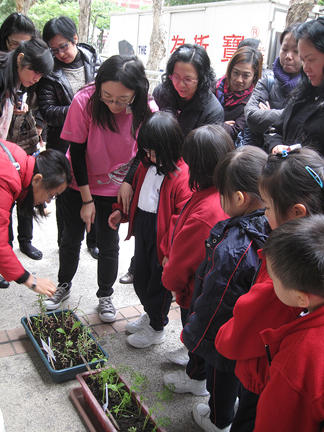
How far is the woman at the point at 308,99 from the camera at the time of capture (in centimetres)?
201

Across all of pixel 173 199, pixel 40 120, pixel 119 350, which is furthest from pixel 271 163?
pixel 40 120

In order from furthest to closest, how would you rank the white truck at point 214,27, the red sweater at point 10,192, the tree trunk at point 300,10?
the white truck at point 214,27
the tree trunk at point 300,10
the red sweater at point 10,192

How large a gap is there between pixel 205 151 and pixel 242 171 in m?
0.29

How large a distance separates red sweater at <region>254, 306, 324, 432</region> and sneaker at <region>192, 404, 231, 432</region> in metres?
0.82

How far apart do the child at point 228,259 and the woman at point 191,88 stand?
1.02m

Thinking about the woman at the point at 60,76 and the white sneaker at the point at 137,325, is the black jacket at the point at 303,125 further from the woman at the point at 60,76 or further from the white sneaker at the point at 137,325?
the woman at the point at 60,76

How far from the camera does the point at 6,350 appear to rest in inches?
91.8

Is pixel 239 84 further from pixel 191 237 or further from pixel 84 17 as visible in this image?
pixel 84 17

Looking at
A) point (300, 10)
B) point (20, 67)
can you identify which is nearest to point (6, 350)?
point (20, 67)

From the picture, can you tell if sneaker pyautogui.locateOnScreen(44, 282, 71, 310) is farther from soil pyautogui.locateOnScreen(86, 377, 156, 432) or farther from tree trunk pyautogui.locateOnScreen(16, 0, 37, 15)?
tree trunk pyautogui.locateOnScreen(16, 0, 37, 15)

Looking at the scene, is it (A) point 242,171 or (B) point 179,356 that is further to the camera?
(B) point 179,356

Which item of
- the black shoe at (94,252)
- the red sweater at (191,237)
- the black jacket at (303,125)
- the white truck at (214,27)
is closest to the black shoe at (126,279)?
the black shoe at (94,252)

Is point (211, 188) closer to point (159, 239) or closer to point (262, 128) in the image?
point (159, 239)

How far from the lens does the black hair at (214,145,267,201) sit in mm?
1552
